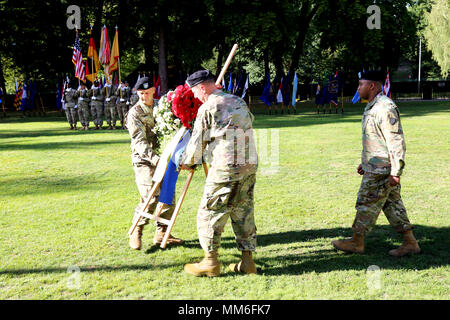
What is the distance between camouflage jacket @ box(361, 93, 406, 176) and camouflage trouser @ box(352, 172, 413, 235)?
5.8 inches

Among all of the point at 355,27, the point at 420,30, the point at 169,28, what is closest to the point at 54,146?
the point at 169,28

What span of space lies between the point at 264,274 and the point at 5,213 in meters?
5.24

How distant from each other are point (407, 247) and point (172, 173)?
10.5ft

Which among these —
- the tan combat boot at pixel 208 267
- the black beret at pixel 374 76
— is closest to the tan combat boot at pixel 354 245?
the tan combat boot at pixel 208 267

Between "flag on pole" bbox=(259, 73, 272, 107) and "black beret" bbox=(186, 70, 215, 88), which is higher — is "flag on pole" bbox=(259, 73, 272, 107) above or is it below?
above

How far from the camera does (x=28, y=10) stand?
113ft

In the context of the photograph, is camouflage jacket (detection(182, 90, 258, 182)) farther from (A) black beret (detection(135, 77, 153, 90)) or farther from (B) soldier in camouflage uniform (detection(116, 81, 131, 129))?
(B) soldier in camouflage uniform (detection(116, 81, 131, 129))

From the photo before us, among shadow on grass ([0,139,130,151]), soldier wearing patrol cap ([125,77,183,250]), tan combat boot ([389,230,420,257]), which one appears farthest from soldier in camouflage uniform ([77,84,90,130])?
tan combat boot ([389,230,420,257])

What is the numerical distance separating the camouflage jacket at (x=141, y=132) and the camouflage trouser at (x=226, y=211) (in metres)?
1.39

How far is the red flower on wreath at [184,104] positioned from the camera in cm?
526

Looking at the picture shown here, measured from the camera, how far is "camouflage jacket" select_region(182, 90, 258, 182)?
466 cm

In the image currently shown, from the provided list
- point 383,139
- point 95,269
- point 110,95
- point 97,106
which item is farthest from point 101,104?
point 383,139

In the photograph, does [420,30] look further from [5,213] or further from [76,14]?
[5,213]
